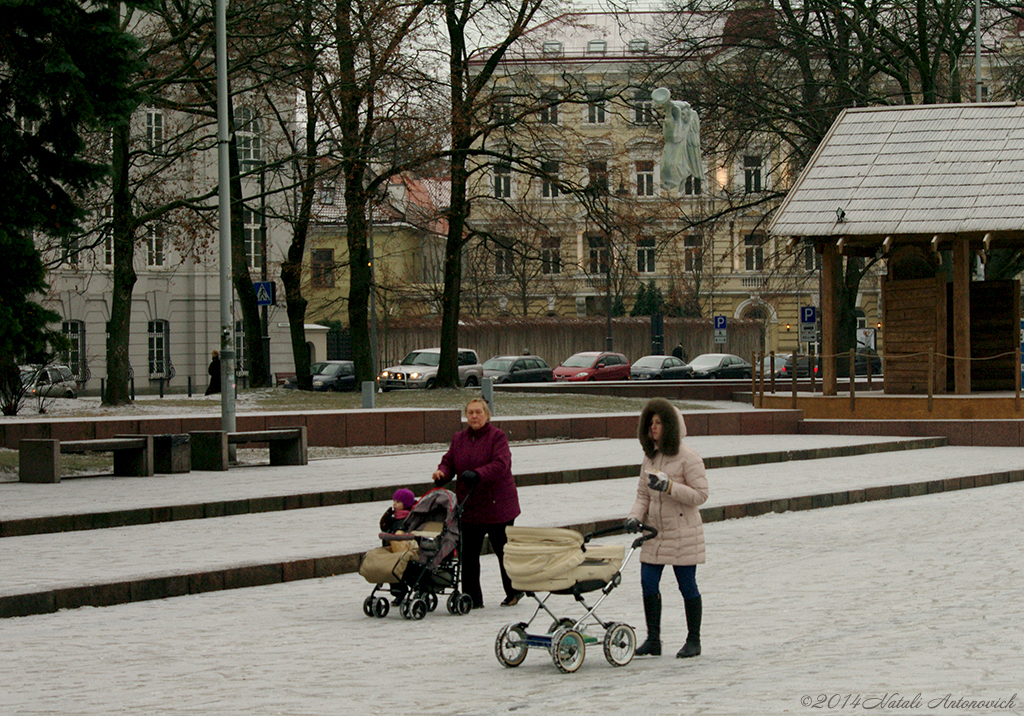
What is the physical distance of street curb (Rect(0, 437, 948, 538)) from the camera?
13953 mm

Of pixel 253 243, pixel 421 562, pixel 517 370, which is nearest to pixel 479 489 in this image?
pixel 421 562

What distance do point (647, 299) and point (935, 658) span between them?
68395 millimetres

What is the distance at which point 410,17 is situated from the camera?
30.8m

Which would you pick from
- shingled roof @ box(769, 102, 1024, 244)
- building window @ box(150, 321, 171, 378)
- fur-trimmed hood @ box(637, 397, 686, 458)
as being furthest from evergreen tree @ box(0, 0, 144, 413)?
building window @ box(150, 321, 171, 378)

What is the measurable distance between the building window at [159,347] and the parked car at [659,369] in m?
18.1

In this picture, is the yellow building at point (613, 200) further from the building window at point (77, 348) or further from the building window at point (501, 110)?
the building window at point (77, 348)

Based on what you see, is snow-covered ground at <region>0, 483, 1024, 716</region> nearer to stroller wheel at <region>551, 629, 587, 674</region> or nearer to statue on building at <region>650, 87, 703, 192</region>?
stroller wheel at <region>551, 629, 587, 674</region>

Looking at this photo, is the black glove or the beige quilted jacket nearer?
the black glove

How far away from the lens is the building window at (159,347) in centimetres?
5478

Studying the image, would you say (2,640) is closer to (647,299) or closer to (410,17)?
(410,17)

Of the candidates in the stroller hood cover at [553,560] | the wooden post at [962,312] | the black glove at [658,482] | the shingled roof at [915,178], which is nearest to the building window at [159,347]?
the shingled roof at [915,178]

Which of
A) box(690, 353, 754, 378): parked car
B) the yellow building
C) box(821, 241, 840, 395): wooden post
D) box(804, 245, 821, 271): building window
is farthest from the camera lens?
box(690, 353, 754, 378): parked car

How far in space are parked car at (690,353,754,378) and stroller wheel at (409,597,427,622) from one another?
49.0 metres

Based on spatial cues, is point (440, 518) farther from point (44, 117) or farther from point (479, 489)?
point (44, 117)
